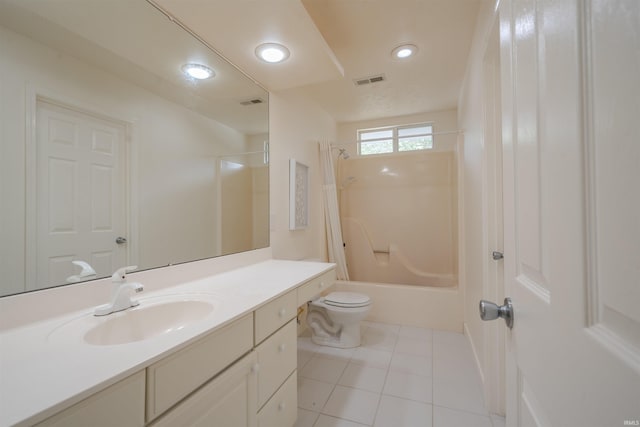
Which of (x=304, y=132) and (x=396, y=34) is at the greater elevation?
(x=396, y=34)

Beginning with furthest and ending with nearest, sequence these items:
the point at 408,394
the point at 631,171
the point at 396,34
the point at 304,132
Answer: the point at 304,132, the point at 396,34, the point at 408,394, the point at 631,171

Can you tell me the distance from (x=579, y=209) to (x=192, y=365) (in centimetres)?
95

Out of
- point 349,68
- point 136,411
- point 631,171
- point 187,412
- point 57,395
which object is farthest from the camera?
point 349,68

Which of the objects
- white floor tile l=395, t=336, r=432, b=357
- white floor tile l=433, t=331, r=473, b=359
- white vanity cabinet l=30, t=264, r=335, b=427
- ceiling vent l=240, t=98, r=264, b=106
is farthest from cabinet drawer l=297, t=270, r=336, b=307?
ceiling vent l=240, t=98, r=264, b=106

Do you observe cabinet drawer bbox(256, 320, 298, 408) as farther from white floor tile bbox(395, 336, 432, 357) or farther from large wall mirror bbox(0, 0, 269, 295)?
white floor tile bbox(395, 336, 432, 357)

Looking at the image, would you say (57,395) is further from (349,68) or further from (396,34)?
(349,68)

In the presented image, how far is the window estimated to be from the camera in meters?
3.50

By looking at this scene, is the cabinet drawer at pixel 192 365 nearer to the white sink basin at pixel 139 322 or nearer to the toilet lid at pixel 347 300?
the white sink basin at pixel 139 322

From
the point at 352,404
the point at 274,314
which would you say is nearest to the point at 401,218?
the point at 352,404

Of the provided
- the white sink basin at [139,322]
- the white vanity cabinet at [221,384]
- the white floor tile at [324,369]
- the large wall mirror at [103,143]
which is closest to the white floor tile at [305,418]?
the white vanity cabinet at [221,384]

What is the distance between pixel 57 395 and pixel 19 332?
0.49 meters

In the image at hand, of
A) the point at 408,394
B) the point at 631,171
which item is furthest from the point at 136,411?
the point at 408,394

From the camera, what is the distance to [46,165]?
90 cm

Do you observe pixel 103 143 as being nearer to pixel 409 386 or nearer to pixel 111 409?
pixel 111 409
